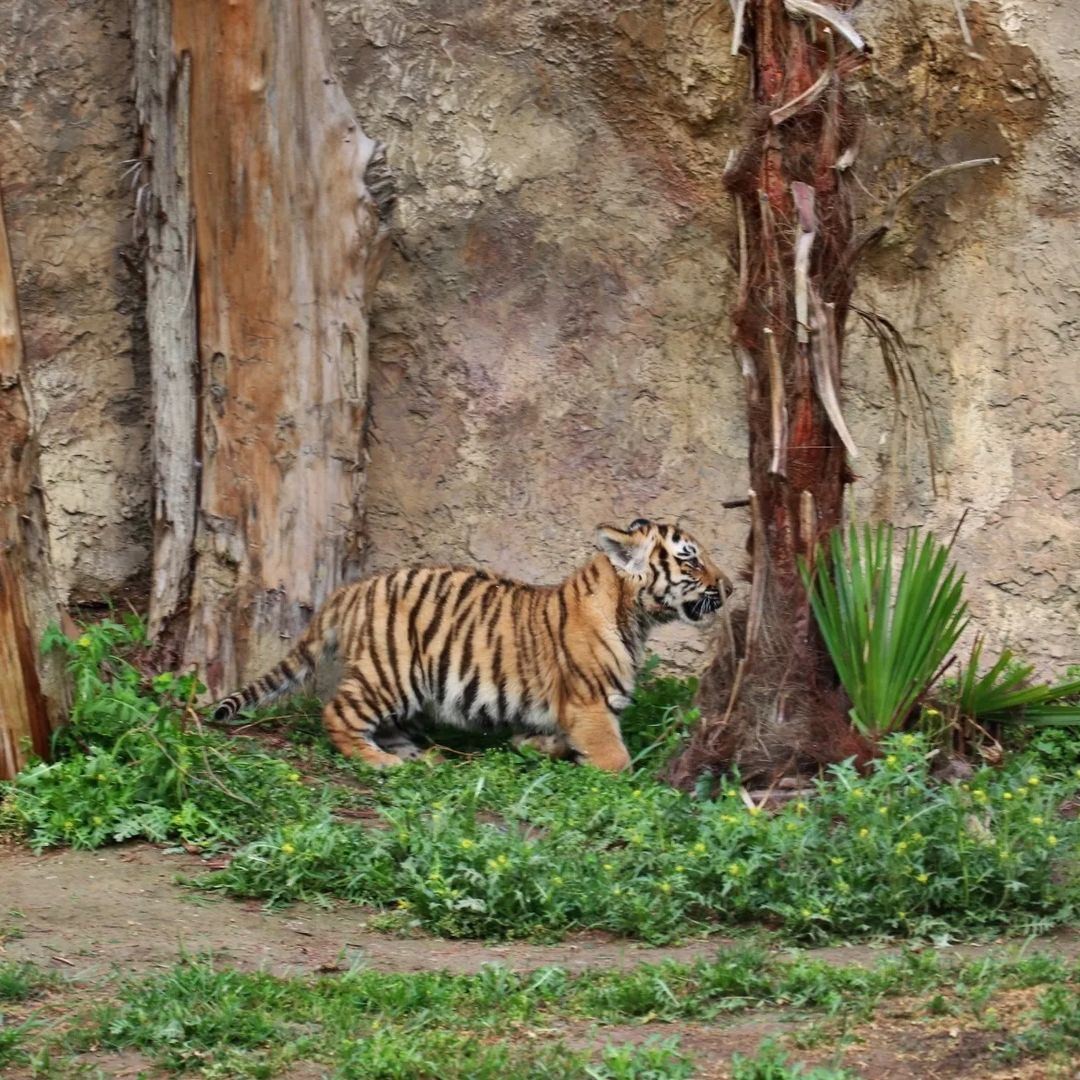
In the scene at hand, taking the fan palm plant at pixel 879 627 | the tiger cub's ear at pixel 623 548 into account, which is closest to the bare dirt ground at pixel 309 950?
the fan palm plant at pixel 879 627

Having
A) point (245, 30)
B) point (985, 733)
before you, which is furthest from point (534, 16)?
point (985, 733)

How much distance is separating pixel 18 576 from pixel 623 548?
2.83m

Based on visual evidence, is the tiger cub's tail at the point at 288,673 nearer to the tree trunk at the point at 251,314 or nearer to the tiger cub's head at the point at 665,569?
the tree trunk at the point at 251,314

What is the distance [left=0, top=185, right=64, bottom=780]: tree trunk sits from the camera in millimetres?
6785

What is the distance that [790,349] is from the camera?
696 centimetres

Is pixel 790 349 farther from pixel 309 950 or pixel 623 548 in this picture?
pixel 309 950

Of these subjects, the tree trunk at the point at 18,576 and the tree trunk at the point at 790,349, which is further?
the tree trunk at the point at 790,349

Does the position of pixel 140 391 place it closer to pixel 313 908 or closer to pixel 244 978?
pixel 313 908

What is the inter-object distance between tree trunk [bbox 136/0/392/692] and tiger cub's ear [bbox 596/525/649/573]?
122cm

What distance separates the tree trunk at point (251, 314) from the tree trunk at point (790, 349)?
7.40ft

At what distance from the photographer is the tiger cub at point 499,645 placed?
826 cm

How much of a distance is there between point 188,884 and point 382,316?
3897mm

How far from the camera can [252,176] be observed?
8344 millimetres

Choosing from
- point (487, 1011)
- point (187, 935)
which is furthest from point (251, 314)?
point (487, 1011)
